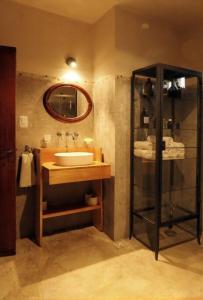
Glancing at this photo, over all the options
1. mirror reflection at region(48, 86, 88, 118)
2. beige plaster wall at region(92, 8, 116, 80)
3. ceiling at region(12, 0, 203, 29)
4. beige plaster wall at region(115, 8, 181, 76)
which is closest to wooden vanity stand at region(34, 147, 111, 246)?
mirror reflection at region(48, 86, 88, 118)

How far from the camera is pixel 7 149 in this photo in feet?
7.04

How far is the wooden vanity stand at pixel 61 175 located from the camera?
229 cm

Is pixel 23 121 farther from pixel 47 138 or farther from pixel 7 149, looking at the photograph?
pixel 7 149

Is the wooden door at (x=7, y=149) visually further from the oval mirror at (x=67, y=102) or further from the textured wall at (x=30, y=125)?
the oval mirror at (x=67, y=102)

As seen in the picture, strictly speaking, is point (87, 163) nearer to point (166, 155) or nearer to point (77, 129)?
point (77, 129)

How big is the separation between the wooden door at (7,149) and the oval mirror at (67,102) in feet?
1.76

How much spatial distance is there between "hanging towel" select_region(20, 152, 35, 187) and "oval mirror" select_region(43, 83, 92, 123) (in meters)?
0.55

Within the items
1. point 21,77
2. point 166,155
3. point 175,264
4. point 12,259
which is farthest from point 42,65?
point 175,264

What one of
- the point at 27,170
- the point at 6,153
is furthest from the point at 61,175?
the point at 6,153

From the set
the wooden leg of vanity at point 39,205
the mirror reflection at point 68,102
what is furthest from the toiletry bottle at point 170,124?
the wooden leg of vanity at point 39,205

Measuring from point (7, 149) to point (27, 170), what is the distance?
0.39m

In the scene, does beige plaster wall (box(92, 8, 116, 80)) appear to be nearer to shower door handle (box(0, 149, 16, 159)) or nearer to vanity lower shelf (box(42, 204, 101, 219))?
shower door handle (box(0, 149, 16, 159))

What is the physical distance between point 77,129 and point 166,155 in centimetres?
108

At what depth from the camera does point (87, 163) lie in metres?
2.48
